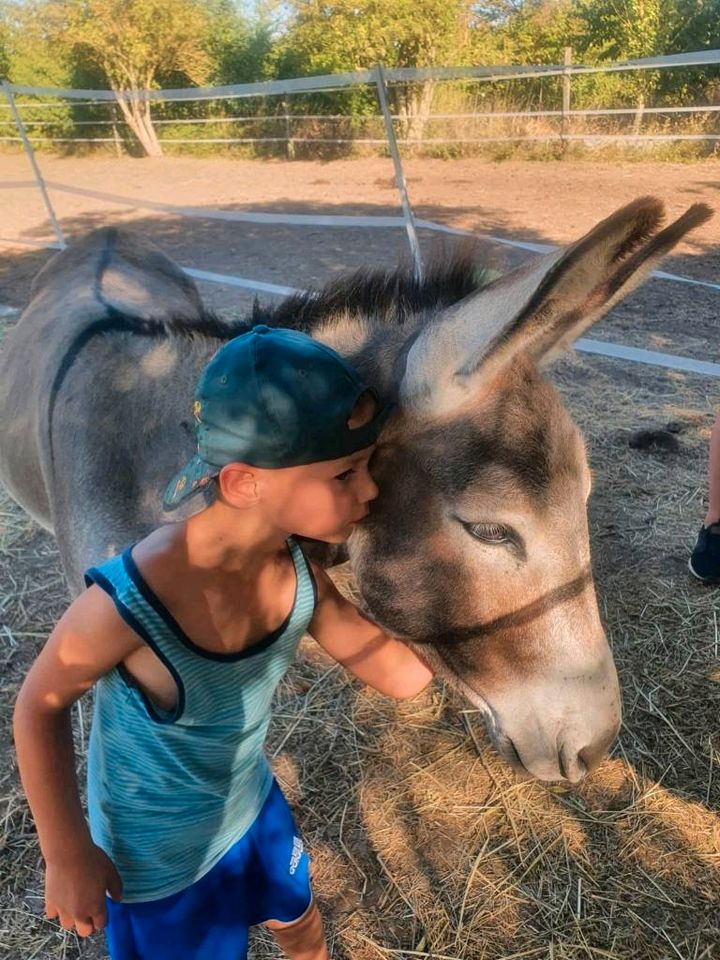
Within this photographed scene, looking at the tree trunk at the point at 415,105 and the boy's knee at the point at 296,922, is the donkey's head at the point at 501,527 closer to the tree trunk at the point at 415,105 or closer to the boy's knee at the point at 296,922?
the boy's knee at the point at 296,922

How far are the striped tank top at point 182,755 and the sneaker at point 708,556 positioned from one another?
271 cm

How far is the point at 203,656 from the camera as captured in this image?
129cm

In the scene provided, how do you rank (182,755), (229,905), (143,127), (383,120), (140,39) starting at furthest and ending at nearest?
(140,39) < (143,127) < (383,120) < (229,905) < (182,755)

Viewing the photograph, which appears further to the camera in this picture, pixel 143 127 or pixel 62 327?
pixel 143 127

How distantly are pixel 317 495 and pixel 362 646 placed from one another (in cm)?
54

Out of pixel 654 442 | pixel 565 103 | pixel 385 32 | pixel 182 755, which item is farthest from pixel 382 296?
pixel 385 32

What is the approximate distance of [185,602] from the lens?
4.13 ft

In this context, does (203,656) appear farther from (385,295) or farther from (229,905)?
(385,295)

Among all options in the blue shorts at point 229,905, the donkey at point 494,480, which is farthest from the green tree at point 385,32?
the blue shorts at point 229,905

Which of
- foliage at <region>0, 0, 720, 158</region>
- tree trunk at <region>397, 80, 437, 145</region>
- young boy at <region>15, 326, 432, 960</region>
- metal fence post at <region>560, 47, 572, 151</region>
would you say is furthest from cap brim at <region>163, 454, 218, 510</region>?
tree trunk at <region>397, 80, 437, 145</region>

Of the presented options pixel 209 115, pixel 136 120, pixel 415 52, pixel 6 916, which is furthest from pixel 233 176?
pixel 6 916

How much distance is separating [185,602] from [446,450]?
2.03ft

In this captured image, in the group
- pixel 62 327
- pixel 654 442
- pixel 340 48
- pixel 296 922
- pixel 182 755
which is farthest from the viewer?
pixel 340 48

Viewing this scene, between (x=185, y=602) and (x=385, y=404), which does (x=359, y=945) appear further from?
(x=385, y=404)
